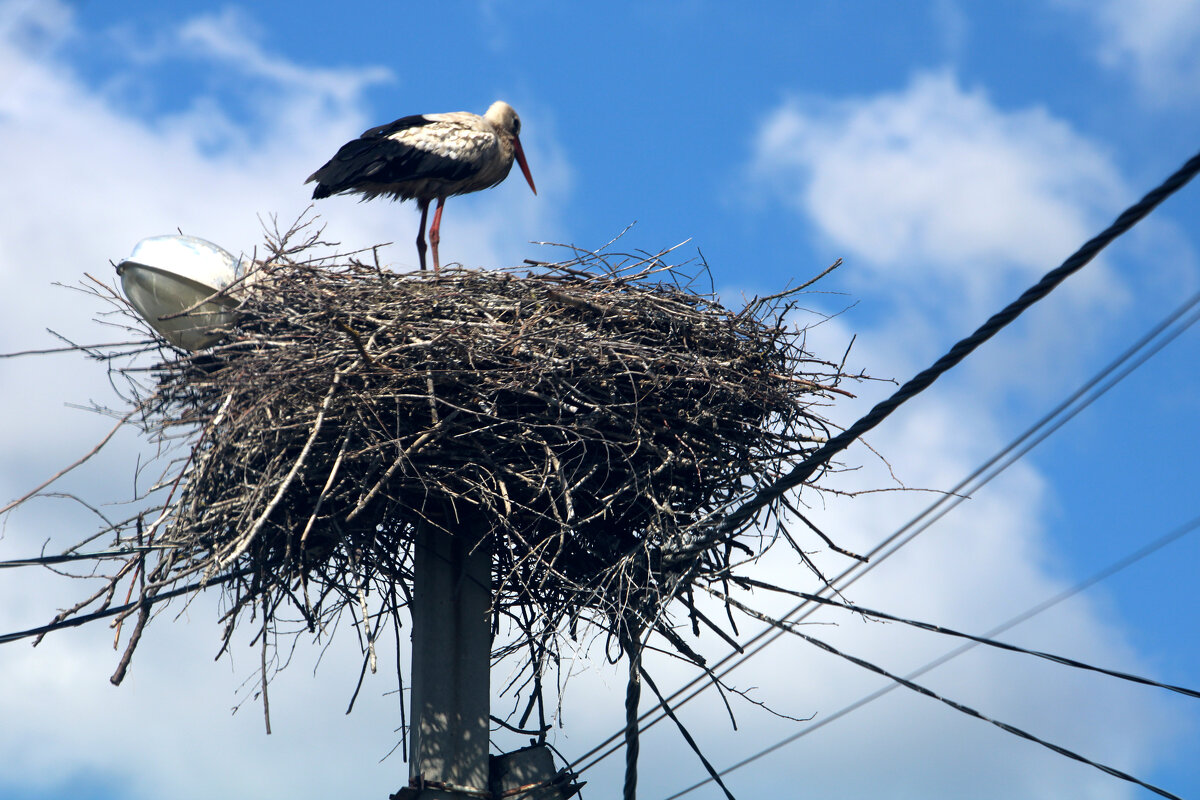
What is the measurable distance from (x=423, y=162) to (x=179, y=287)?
2814 millimetres

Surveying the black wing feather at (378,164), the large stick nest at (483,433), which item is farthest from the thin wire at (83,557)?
the black wing feather at (378,164)

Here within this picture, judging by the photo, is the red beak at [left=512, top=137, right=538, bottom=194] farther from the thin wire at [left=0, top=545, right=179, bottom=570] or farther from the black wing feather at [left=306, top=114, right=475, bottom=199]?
the thin wire at [left=0, top=545, right=179, bottom=570]

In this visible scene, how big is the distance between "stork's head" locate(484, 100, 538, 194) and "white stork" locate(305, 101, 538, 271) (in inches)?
2.8

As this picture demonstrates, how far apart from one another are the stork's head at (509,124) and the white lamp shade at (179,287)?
359cm

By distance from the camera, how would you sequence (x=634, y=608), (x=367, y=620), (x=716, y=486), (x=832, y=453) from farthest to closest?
(x=716, y=486) < (x=634, y=608) < (x=367, y=620) < (x=832, y=453)

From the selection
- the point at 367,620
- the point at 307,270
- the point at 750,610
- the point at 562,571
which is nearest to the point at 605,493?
the point at 562,571

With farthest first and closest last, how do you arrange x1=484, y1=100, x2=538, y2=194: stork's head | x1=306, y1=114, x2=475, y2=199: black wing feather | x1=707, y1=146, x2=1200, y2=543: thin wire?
1. x1=484, y1=100, x2=538, y2=194: stork's head
2. x1=306, y1=114, x2=475, y2=199: black wing feather
3. x1=707, y1=146, x2=1200, y2=543: thin wire

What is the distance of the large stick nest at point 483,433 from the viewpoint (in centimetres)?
558

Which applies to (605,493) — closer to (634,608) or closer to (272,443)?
(634,608)

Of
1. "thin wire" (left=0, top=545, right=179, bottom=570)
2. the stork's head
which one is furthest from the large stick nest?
the stork's head

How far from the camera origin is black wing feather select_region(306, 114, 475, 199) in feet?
27.0

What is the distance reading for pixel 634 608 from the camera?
579cm

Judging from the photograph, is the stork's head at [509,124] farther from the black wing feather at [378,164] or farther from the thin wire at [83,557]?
the thin wire at [83,557]

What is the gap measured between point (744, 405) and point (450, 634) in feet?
5.27
